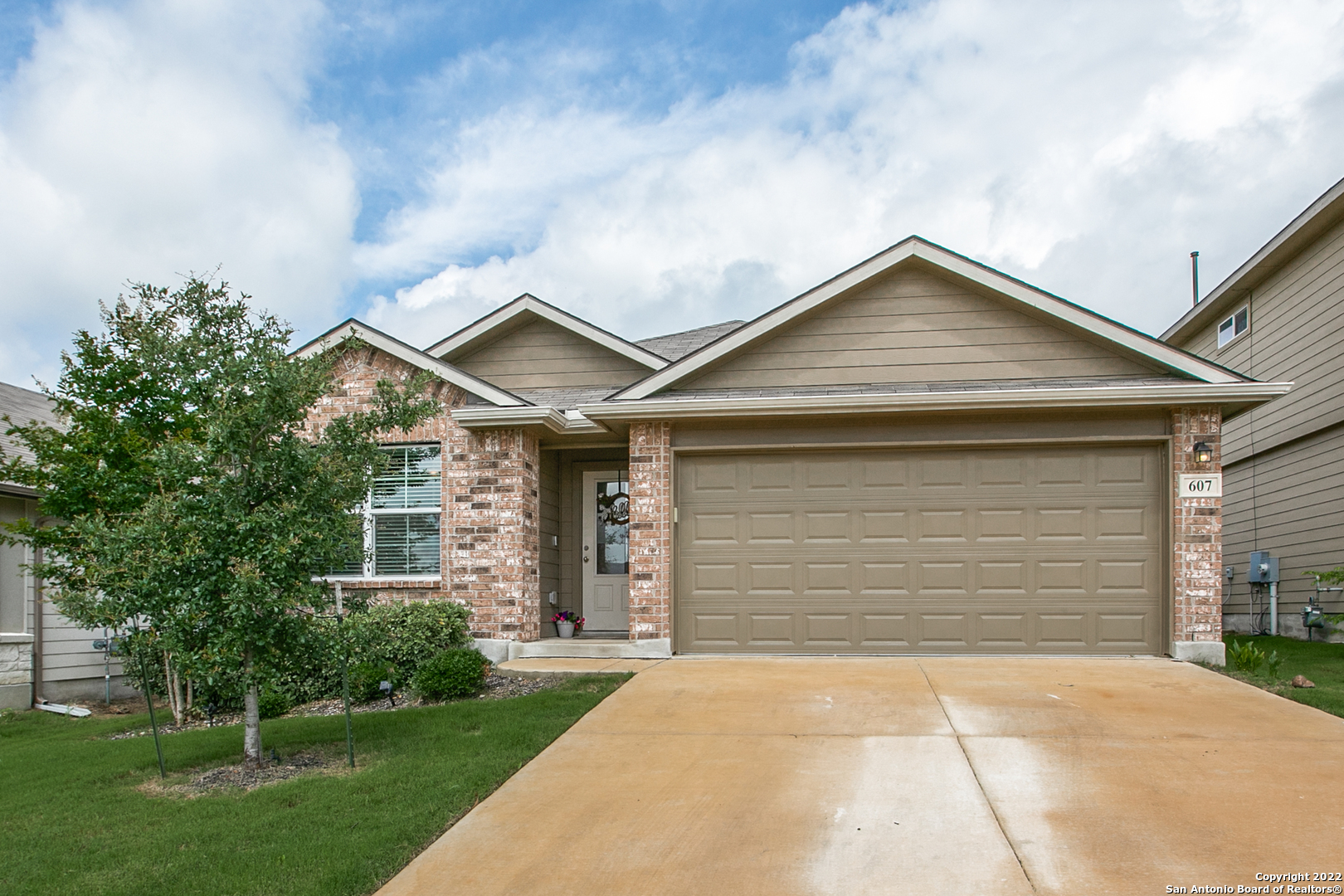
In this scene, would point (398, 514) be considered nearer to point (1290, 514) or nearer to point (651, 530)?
point (651, 530)

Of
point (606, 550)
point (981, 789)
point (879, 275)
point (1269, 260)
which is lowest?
point (981, 789)

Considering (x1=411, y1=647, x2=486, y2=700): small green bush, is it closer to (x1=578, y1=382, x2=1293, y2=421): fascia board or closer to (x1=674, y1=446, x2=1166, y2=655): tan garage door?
(x1=674, y1=446, x2=1166, y2=655): tan garage door

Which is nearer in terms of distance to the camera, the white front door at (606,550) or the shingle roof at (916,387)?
the shingle roof at (916,387)

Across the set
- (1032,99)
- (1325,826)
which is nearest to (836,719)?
(1325,826)

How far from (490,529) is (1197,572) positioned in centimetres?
726

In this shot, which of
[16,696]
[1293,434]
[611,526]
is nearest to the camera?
[16,696]

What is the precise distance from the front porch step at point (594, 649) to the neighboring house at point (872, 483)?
0.11 ft

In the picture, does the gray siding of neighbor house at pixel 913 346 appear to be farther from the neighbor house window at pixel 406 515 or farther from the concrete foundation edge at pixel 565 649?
the neighbor house window at pixel 406 515

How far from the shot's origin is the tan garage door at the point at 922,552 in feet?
30.7

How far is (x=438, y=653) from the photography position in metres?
8.77

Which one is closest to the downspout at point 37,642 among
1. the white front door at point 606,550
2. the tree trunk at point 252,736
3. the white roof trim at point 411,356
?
the white roof trim at point 411,356

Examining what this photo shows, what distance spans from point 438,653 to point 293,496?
3099 millimetres

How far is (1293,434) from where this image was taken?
13.5 meters

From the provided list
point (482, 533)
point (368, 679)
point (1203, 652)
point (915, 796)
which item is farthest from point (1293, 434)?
point (368, 679)
